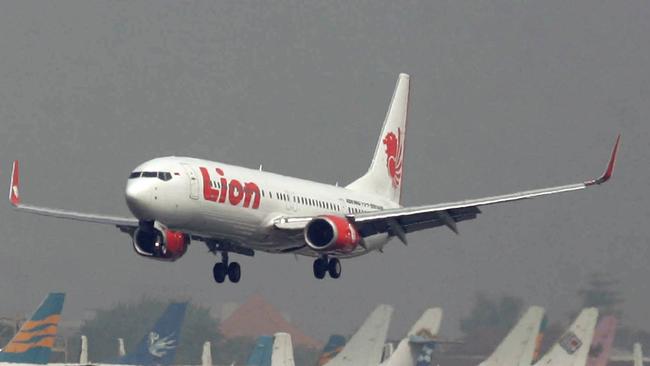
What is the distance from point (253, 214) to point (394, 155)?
16.1 m

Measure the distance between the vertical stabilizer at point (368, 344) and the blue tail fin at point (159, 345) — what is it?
5.90 metres

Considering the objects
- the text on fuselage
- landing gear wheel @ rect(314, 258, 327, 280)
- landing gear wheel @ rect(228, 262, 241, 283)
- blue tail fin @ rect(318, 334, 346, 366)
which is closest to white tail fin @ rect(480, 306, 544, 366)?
blue tail fin @ rect(318, 334, 346, 366)

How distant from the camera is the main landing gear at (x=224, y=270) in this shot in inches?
2098

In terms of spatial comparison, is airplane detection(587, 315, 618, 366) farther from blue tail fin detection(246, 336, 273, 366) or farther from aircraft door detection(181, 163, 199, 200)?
aircraft door detection(181, 163, 199, 200)

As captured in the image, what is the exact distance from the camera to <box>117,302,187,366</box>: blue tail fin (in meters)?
50.6

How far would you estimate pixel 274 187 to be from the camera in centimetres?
5047

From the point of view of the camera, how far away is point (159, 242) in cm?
4838

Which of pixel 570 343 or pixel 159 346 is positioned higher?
pixel 159 346

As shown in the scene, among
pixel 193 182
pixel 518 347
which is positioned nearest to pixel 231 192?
pixel 193 182

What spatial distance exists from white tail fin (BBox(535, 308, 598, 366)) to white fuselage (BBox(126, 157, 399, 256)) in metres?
8.20

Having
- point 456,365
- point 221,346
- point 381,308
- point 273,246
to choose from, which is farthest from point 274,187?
point 221,346

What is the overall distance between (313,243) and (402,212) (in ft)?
11.7

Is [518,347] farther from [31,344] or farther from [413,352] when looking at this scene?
[31,344]

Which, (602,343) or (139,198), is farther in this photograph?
(602,343)
